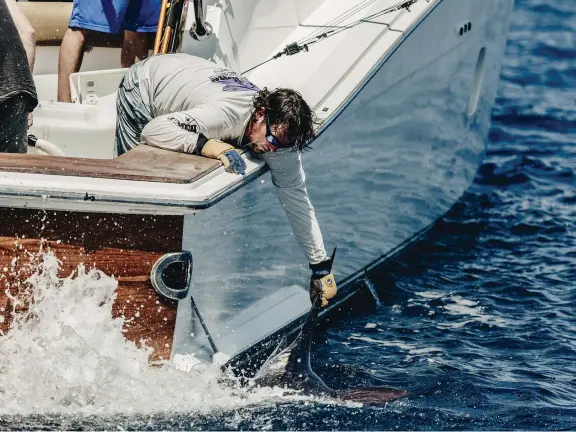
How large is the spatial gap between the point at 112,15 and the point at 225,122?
5.91ft

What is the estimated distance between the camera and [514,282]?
→ 20.1 ft

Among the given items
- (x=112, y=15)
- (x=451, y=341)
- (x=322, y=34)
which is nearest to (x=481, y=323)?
(x=451, y=341)

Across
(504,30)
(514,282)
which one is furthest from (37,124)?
(504,30)

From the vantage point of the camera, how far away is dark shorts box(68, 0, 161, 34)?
5785mm

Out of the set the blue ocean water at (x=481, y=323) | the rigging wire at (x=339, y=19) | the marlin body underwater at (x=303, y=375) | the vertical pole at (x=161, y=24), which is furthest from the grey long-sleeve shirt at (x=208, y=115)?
the rigging wire at (x=339, y=19)

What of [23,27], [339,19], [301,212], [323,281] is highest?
[339,19]

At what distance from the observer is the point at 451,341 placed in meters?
5.39

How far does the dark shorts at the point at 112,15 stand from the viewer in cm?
579

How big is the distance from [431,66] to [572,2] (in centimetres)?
687

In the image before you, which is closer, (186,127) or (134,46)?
(186,127)

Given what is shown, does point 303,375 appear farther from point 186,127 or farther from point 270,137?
point 186,127

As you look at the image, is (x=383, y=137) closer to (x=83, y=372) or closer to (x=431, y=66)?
(x=431, y=66)

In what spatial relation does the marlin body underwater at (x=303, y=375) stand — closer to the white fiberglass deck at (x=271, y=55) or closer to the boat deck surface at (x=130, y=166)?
the white fiberglass deck at (x=271, y=55)

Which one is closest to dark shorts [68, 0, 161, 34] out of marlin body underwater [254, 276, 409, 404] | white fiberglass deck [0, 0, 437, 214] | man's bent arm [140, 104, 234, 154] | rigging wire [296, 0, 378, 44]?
white fiberglass deck [0, 0, 437, 214]
